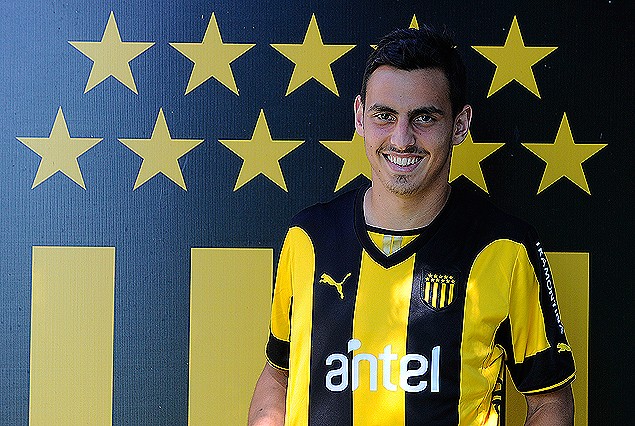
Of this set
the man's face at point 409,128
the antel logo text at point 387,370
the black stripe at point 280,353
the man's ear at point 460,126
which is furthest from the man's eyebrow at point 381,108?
the black stripe at point 280,353

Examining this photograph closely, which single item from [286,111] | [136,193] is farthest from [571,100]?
[136,193]

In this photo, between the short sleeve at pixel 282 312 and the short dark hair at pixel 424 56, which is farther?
the short sleeve at pixel 282 312

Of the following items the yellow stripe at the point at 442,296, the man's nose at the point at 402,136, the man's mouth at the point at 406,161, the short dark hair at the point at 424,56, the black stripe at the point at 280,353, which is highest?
the short dark hair at the point at 424,56

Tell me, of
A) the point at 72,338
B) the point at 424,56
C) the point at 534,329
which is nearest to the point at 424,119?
the point at 424,56

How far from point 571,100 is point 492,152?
0.82 ft

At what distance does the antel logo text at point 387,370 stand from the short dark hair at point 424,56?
0.52 metres

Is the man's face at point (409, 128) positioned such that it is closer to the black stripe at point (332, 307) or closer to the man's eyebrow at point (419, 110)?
the man's eyebrow at point (419, 110)

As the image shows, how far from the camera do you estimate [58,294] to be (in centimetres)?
240

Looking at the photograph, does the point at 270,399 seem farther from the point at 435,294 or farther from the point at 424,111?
the point at 424,111

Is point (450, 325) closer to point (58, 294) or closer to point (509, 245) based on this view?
point (509, 245)

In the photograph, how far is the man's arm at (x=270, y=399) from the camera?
2070mm

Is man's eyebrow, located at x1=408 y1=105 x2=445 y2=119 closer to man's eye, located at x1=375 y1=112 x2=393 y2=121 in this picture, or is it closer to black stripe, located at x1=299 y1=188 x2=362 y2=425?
man's eye, located at x1=375 y1=112 x2=393 y2=121

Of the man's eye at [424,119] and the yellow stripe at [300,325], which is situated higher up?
the man's eye at [424,119]

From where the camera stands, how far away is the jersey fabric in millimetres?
1838
